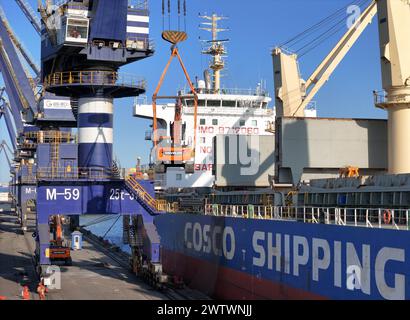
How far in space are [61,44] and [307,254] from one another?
16252 millimetres

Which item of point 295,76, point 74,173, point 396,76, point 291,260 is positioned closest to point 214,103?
point 295,76

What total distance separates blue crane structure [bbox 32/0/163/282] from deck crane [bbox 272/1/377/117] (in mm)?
6534

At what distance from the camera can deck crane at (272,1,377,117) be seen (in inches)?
1203

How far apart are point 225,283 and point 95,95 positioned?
447 inches

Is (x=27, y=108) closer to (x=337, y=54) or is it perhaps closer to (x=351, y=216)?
(x=337, y=54)

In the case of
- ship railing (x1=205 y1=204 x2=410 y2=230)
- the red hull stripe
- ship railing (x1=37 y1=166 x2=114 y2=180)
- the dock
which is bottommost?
the dock

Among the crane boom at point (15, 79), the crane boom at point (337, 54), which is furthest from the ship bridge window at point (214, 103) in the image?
the crane boom at point (15, 79)

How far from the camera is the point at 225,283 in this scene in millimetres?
24891

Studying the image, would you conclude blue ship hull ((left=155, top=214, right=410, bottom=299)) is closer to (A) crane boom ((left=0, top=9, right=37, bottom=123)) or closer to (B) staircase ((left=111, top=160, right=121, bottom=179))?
(B) staircase ((left=111, top=160, right=121, bottom=179))

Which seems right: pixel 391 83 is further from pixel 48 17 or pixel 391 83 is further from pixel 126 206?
pixel 48 17

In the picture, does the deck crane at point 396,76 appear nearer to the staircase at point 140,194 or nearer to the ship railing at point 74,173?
the staircase at point 140,194

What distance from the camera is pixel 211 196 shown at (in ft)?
109

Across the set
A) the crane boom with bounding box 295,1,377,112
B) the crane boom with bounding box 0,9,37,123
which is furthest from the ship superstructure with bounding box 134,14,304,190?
the crane boom with bounding box 0,9,37,123
